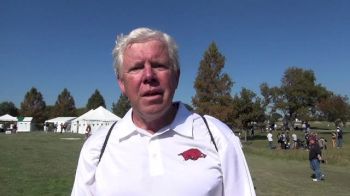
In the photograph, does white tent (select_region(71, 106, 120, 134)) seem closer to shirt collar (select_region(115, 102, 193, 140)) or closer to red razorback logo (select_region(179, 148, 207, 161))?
shirt collar (select_region(115, 102, 193, 140))

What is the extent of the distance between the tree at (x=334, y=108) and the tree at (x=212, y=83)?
169 ft

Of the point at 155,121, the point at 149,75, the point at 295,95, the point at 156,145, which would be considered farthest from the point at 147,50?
the point at 295,95

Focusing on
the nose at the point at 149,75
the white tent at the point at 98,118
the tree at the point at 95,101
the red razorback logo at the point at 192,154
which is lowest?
the red razorback logo at the point at 192,154

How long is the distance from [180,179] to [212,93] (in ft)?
175

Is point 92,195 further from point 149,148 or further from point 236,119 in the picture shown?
point 236,119

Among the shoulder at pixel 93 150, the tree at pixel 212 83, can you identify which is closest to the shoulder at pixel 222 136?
the shoulder at pixel 93 150

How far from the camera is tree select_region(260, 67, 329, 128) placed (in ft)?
306

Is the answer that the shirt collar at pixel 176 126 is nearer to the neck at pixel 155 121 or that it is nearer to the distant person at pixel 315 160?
the neck at pixel 155 121

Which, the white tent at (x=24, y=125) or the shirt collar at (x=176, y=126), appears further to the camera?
the white tent at (x=24, y=125)

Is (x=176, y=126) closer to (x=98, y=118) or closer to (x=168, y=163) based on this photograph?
(x=168, y=163)

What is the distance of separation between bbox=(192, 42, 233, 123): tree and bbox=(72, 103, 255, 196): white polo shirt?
52105mm

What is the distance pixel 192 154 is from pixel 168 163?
0.15 m

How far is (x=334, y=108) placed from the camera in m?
102

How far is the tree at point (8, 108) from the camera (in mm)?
131400
